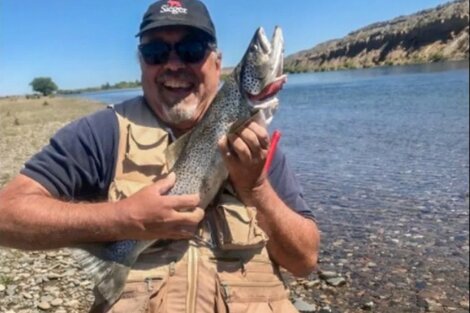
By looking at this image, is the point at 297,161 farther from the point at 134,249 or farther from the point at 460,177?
the point at 134,249

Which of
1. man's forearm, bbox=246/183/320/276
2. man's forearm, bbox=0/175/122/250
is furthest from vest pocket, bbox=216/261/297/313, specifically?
man's forearm, bbox=0/175/122/250

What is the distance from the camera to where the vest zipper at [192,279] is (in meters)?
3.25

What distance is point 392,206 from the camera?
10.7m

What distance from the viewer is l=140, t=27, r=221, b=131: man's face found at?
361cm

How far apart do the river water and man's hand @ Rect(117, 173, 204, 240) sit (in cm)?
386

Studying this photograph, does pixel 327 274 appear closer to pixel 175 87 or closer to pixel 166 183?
pixel 175 87

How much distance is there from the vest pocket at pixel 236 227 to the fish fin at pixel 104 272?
23.6 inches

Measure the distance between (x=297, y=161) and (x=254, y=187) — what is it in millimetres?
13406

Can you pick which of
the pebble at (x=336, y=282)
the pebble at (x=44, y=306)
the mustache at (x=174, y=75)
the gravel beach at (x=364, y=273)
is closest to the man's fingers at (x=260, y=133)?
the mustache at (x=174, y=75)

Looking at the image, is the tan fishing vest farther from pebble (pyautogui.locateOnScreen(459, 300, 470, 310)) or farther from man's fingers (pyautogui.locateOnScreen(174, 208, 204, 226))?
pebble (pyautogui.locateOnScreen(459, 300, 470, 310))

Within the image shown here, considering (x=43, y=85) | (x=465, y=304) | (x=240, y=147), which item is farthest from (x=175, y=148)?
(x=43, y=85)

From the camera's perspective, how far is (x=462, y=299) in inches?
264

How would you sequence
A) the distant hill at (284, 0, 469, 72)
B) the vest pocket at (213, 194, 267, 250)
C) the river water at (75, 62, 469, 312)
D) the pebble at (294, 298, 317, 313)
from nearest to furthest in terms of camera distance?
the vest pocket at (213, 194, 267, 250), the pebble at (294, 298, 317, 313), the river water at (75, 62, 469, 312), the distant hill at (284, 0, 469, 72)

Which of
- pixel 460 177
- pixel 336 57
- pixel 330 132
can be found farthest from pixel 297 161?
pixel 336 57
